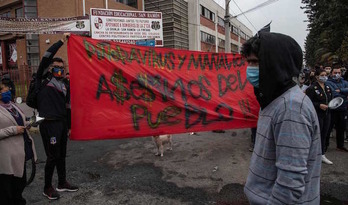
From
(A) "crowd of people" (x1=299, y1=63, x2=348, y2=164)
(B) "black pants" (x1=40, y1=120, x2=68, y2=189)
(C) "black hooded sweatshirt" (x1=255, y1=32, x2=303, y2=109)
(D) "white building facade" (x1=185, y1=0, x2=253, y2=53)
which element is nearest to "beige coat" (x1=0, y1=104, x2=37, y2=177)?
(B) "black pants" (x1=40, y1=120, x2=68, y2=189)

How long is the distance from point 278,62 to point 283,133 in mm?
365

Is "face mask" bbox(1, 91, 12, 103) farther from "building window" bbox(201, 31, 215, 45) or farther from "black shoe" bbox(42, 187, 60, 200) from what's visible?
"building window" bbox(201, 31, 215, 45)

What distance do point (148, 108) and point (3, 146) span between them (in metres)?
2.23

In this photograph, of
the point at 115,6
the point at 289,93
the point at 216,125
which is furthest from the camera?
the point at 115,6

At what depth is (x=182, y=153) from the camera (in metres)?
5.88

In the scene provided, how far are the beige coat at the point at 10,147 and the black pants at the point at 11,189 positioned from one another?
109 millimetres

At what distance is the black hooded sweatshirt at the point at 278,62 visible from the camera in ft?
4.27

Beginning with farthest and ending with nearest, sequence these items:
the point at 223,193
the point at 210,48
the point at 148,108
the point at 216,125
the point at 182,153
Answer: the point at 210,48 < the point at 182,153 < the point at 216,125 < the point at 148,108 < the point at 223,193

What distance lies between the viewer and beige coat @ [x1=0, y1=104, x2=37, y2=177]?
2.94 m

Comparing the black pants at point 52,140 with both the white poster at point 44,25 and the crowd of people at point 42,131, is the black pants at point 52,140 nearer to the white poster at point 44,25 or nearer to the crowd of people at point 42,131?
the crowd of people at point 42,131

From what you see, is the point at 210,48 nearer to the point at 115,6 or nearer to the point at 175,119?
the point at 115,6

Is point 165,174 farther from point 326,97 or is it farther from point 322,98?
point 326,97

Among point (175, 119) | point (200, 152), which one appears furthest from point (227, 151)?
point (175, 119)

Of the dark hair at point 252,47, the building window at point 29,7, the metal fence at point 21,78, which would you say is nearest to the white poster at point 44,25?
the metal fence at point 21,78
